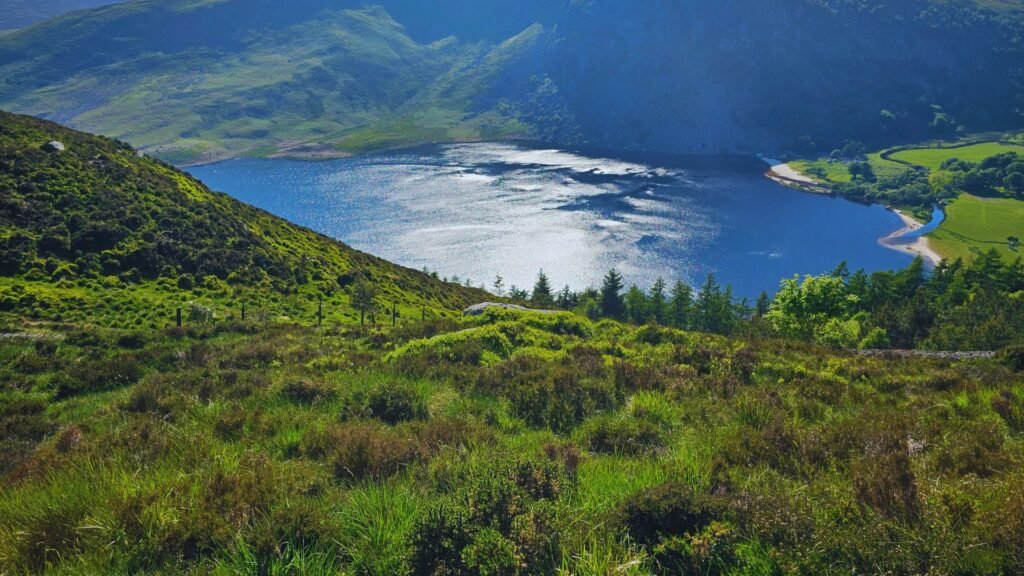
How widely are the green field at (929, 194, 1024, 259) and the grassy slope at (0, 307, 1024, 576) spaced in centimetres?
16073

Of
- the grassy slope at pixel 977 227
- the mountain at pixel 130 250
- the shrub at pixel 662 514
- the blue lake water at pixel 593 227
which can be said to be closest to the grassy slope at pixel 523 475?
the shrub at pixel 662 514

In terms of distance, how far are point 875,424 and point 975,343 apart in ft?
179

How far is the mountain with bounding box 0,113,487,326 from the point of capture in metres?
34.4

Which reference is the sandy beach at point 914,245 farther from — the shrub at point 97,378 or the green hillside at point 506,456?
the shrub at point 97,378

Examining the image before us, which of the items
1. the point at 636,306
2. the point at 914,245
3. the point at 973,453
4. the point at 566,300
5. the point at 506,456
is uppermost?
the point at 914,245

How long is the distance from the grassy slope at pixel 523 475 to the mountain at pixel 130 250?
87.5 feet

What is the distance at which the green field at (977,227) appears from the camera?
13550cm

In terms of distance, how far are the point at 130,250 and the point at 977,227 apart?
204148 millimetres

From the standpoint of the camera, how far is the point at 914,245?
140 meters

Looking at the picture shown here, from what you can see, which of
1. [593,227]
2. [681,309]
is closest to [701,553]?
[681,309]

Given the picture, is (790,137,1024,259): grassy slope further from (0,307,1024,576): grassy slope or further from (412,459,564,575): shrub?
(412,459,564,575): shrub

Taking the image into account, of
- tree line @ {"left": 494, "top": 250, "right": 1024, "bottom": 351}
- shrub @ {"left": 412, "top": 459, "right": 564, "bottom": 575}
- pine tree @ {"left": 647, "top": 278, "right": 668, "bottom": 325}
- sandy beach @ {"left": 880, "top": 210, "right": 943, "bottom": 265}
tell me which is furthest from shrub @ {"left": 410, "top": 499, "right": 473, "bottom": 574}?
sandy beach @ {"left": 880, "top": 210, "right": 943, "bottom": 265}

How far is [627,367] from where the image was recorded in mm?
12398

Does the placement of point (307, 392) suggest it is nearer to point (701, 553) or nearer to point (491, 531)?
point (491, 531)
